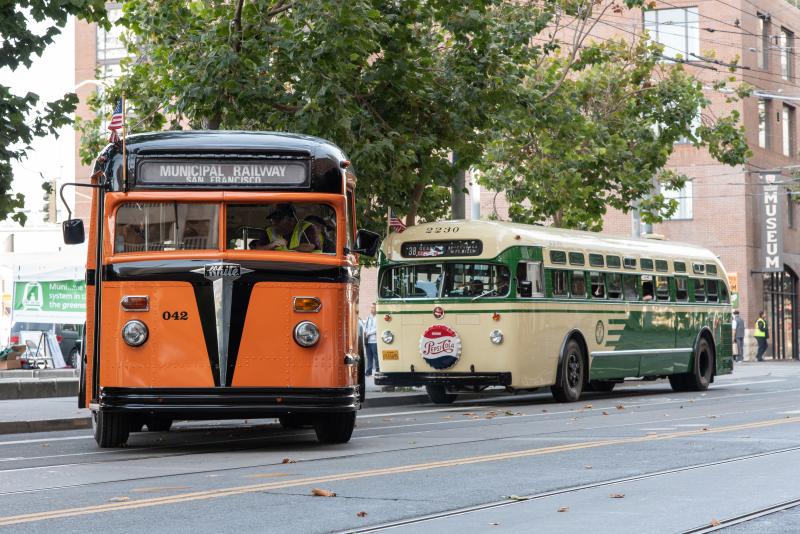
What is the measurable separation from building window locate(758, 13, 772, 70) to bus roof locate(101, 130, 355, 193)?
4134 cm

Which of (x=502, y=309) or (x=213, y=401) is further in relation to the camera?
(x=502, y=309)

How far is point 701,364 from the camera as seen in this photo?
28219 millimetres

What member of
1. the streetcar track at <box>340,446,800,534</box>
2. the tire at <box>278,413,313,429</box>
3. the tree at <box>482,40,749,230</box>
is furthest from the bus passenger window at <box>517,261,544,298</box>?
the streetcar track at <box>340,446,800,534</box>

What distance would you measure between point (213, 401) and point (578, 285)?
11833mm

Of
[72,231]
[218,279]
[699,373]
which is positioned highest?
[72,231]

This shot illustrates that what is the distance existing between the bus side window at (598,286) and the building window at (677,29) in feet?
86.4

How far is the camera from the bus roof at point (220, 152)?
516 inches

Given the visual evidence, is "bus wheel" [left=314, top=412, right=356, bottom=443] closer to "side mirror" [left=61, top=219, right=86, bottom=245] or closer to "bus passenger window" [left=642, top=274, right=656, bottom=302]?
"side mirror" [left=61, top=219, right=86, bottom=245]

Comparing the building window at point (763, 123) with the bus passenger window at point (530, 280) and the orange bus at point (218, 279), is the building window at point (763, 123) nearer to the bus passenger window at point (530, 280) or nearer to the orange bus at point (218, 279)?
the bus passenger window at point (530, 280)

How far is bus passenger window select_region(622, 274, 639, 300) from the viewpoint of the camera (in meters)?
25.1

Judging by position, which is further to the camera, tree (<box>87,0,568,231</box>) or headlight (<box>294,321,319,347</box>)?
tree (<box>87,0,568,231</box>)

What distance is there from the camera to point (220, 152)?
13.1 metres

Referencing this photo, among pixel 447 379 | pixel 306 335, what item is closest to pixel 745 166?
pixel 447 379

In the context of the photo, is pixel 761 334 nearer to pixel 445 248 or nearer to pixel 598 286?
pixel 598 286
